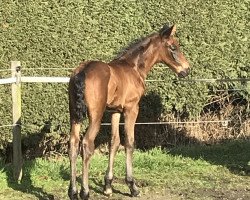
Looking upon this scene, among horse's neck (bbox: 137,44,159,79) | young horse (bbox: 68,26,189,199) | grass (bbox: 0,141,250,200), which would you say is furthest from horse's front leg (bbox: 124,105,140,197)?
horse's neck (bbox: 137,44,159,79)

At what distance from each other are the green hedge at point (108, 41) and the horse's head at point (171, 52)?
6.54 feet

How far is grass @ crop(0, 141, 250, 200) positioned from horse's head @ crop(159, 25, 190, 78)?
1570 mm

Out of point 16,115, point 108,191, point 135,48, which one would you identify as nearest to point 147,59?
point 135,48

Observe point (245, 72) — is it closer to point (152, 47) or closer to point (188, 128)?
point (188, 128)

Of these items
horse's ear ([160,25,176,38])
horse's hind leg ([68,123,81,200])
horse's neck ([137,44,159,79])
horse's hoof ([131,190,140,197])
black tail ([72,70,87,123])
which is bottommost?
horse's hoof ([131,190,140,197])

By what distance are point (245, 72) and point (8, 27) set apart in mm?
4460

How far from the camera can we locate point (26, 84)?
7.81 meters

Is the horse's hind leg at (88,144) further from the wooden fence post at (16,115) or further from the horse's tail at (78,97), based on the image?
the wooden fence post at (16,115)

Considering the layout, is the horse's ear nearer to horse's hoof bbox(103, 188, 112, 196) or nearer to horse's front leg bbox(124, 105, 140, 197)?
horse's front leg bbox(124, 105, 140, 197)

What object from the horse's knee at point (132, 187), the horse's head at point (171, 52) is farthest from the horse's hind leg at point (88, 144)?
the horse's head at point (171, 52)

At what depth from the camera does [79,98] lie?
5.24 m

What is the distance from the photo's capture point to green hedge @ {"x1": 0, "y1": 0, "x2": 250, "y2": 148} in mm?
7828

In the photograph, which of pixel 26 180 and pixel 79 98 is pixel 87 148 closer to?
pixel 79 98

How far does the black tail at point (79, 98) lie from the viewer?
17.2ft
